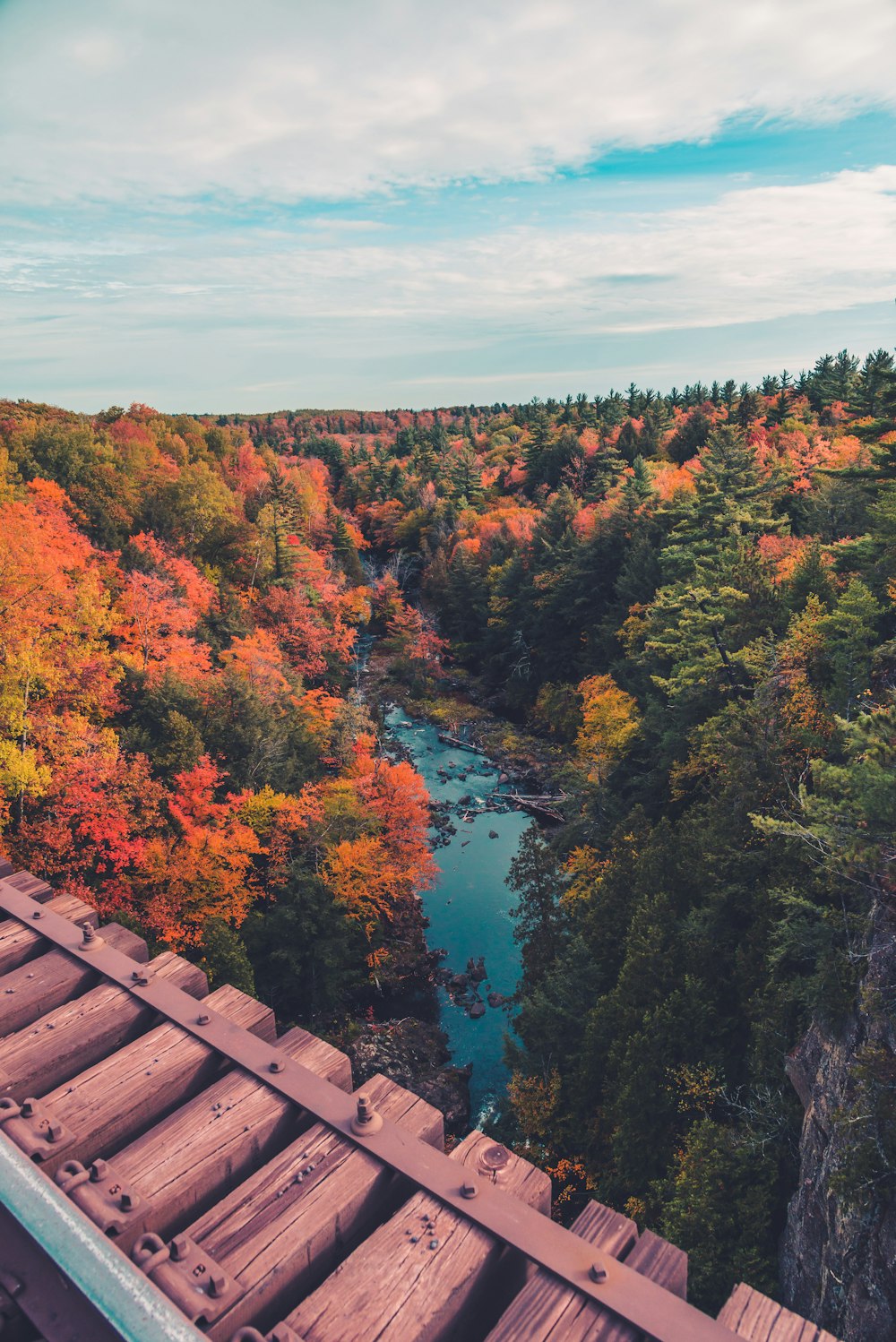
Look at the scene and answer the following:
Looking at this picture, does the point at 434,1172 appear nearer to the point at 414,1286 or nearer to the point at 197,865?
the point at 414,1286

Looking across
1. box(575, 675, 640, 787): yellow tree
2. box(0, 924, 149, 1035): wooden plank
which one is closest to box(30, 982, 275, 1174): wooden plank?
box(0, 924, 149, 1035): wooden plank

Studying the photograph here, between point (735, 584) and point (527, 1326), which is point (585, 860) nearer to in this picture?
point (735, 584)

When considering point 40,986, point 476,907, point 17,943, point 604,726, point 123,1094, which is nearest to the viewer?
point 123,1094

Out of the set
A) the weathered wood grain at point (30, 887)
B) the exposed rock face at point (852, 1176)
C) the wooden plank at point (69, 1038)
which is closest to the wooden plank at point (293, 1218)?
the wooden plank at point (69, 1038)

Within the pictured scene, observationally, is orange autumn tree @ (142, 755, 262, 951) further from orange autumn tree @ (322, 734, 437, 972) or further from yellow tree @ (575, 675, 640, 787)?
yellow tree @ (575, 675, 640, 787)

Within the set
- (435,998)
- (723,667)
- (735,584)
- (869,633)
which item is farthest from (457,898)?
(869,633)

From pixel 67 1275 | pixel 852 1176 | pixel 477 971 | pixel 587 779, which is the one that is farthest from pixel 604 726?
pixel 67 1275

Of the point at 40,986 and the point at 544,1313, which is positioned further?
the point at 40,986
